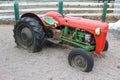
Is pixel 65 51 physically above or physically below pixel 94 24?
below

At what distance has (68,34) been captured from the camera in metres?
5.37

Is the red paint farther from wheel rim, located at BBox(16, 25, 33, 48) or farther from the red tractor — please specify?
wheel rim, located at BBox(16, 25, 33, 48)

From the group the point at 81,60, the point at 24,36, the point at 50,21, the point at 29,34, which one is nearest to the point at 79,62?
the point at 81,60

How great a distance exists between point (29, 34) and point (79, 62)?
60.0 inches

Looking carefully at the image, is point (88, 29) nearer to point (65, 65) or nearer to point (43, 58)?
point (65, 65)

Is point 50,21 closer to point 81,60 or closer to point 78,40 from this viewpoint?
point 78,40

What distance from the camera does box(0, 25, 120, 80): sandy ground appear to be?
449 centimetres

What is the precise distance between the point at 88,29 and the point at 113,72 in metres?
1.02

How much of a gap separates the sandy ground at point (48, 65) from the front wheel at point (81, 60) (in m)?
0.10

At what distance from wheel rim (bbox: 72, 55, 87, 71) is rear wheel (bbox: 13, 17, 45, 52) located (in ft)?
3.46

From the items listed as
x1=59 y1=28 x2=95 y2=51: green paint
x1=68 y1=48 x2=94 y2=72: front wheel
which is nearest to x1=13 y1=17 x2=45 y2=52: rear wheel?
x1=59 y1=28 x2=95 y2=51: green paint

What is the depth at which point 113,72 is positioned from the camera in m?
4.75

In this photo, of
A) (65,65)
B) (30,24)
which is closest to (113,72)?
(65,65)

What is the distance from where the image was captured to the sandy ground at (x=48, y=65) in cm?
449
